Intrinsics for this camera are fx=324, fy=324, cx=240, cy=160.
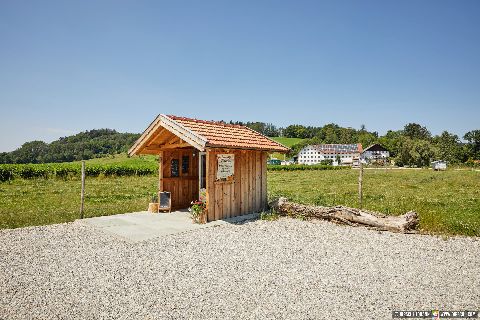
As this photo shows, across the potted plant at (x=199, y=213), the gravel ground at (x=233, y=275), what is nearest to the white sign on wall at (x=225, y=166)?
the potted plant at (x=199, y=213)

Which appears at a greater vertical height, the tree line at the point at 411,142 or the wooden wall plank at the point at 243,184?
the tree line at the point at 411,142

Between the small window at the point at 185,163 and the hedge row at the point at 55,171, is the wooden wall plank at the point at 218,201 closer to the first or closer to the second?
the small window at the point at 185,163

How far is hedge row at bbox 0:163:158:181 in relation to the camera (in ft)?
97.5

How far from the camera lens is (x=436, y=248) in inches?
320

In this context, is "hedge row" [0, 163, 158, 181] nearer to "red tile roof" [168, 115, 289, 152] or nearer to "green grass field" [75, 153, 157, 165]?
"green grass field" [75, 153, 157, 165]

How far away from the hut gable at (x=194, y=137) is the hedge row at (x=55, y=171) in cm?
2386

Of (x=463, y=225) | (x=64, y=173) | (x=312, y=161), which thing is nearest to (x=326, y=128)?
(x=312, y=161)

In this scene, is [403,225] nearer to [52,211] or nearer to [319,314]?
[319,314]

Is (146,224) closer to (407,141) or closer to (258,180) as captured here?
(258,180)

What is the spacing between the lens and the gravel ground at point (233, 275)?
4793mm

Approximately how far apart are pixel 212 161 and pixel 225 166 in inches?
22.9

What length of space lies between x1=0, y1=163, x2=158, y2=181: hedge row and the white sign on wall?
26644mm

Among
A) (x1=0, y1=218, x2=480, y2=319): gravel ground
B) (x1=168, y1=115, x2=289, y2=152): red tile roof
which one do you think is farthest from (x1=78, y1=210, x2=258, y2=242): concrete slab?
(x1=168, y1=115, x2=289, y2=152): red tile roof

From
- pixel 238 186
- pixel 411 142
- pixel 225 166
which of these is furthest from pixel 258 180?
pixel 411 142
